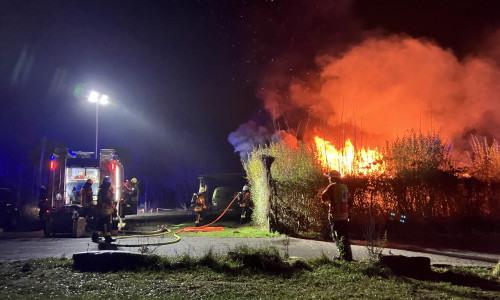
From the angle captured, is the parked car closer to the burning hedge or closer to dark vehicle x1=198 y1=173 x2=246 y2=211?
dark vehicle x1=198 y1=173 x2=246 y2=211

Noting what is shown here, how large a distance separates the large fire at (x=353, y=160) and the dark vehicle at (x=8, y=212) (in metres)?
14.2

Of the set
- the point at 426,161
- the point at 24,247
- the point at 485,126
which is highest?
the point at 485,126

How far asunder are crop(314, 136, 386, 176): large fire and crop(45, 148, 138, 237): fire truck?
8721 millimetres

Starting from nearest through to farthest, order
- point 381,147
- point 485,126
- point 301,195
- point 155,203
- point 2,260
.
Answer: point 2,260, point 301,195, point 381,147, point 485,126, point 155,203

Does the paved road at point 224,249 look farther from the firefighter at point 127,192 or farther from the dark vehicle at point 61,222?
the firefighter at point 127,192

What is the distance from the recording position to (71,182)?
1628 centimetres

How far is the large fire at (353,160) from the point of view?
1286 centimetres

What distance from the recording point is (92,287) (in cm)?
578

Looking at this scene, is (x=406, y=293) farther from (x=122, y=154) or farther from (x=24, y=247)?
(x=122, y=154)

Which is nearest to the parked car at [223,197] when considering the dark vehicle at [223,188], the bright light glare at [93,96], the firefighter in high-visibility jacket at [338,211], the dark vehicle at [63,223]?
the dark vehicle at [223,188]

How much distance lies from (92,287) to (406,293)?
4.95 meters

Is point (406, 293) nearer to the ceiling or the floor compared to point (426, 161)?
nearer to the floor

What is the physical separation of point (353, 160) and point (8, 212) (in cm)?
1561

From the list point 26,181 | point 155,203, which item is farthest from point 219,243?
point 155,203
